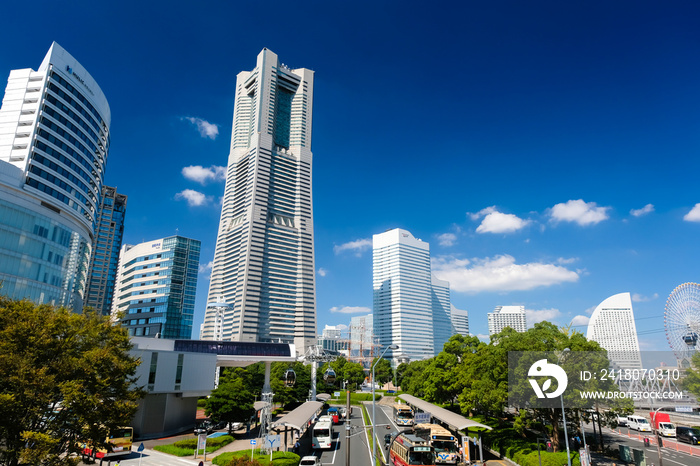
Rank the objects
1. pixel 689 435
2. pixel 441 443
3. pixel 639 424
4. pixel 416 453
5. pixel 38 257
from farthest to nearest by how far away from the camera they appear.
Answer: pixel 38 257
pixel 639 424
pixel 689 435
pixel 441 443
pixel 416 453

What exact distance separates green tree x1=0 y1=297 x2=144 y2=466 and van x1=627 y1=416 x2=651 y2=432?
63578 millimetres

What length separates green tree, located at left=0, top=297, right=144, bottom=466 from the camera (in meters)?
23.4

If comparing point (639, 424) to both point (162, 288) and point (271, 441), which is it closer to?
point (271, 441)

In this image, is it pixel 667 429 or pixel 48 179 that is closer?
pixel 667 429

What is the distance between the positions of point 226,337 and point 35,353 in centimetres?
18350

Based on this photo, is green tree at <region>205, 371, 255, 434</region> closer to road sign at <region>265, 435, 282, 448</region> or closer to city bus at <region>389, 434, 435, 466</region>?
road sign at <region>265, 435, 282, 448</region>

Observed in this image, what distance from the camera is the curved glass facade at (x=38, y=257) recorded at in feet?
204

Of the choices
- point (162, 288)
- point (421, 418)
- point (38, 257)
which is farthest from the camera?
point (162, 288)

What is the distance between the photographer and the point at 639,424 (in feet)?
187

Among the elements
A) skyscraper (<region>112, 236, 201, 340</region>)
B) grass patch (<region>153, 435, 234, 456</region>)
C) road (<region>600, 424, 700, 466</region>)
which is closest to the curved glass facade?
grass patch (<region>153, 435, 234, 456</region>)

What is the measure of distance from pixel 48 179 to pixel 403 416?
71.4 m

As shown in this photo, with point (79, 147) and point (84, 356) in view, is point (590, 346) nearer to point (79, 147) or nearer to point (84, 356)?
point (84, 356)

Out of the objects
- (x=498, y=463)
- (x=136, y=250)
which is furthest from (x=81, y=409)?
(x=136, y=250)

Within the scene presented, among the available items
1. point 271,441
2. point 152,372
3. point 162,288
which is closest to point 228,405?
point 152,372
